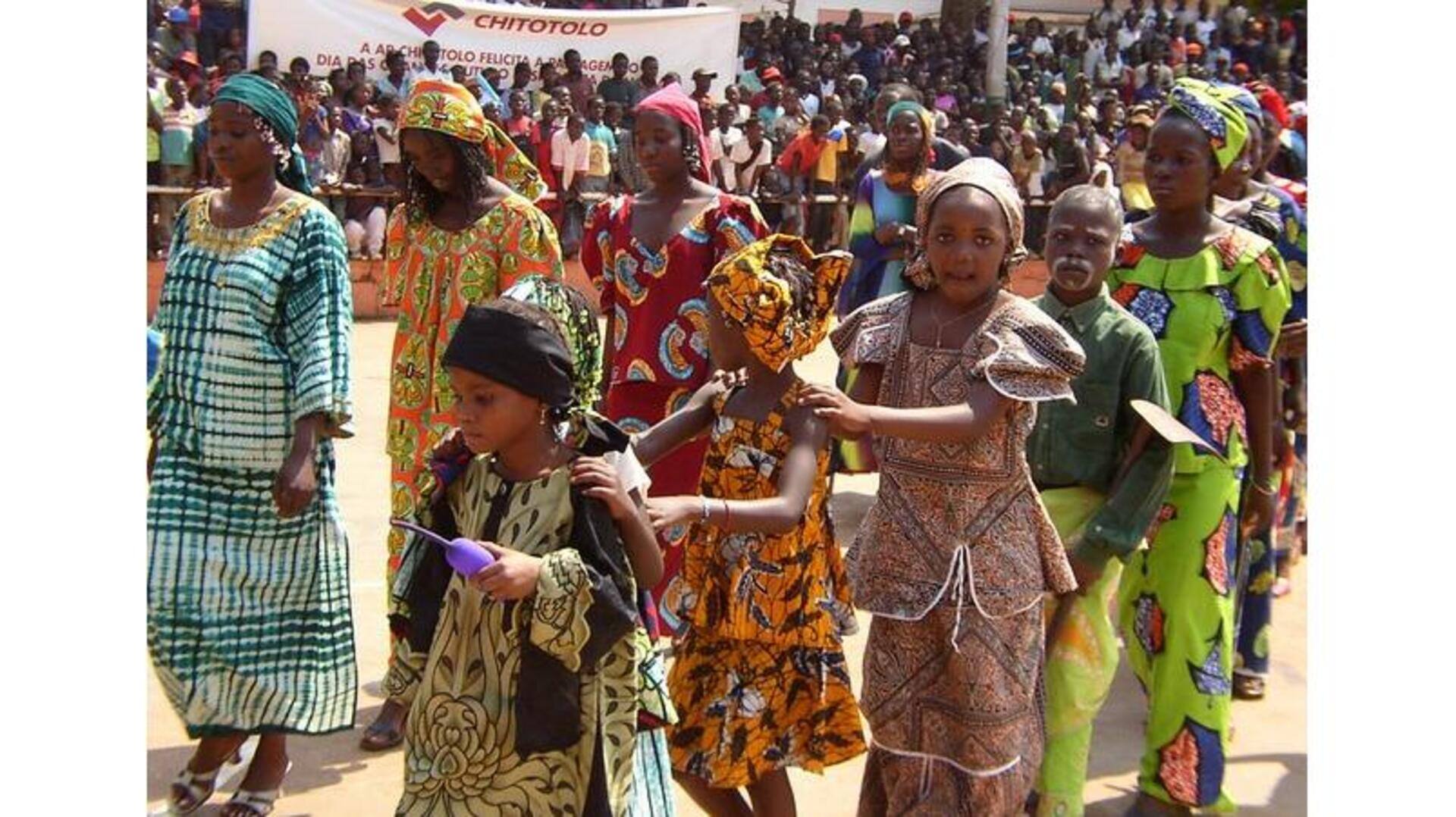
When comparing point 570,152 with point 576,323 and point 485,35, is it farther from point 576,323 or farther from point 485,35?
point 576,323

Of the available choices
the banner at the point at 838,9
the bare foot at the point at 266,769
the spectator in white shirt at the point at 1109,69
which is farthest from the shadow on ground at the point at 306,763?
the spectator in white shirt at the point at 1109,69

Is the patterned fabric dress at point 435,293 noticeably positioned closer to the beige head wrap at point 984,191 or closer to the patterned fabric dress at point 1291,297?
the beige head wrap at point 984,191

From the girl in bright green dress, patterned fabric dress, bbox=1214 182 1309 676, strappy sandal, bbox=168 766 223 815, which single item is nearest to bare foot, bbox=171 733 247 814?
strappy sandal, bbox=168 766 223 815

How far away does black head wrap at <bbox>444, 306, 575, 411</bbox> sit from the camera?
300 centimetres

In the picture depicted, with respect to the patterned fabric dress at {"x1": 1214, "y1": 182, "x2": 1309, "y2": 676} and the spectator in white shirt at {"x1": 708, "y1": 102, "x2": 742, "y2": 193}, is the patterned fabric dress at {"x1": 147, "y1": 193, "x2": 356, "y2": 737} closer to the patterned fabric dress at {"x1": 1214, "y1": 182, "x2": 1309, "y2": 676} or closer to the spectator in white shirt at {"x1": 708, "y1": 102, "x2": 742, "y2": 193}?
the patterned fabric dress at {"x1": 1214, "y1": 182, "x2": 1309, "y2": 676}

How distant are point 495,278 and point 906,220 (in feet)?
10.3

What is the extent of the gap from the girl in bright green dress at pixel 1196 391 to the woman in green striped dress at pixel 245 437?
2232 millimetres

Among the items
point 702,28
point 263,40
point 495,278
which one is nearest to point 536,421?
point 495,278

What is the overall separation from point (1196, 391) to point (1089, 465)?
1.88 ft

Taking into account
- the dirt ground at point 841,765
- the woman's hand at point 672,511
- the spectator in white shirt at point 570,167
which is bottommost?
the dirt ground at point 841,765

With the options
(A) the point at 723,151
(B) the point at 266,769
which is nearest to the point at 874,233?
(B) the point at 266,769

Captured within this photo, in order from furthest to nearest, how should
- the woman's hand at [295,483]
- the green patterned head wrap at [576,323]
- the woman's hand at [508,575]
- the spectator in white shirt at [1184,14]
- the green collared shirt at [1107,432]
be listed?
the spectator in white shirt at [1184,14] < the woman's hand at [295,483] < the green collared shirt at [1107,432] < the green patterned head wrap at [576,323] < the woman's hand at [508,575]

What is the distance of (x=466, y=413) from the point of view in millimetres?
3025

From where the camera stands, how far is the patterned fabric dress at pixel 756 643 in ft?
11.9
